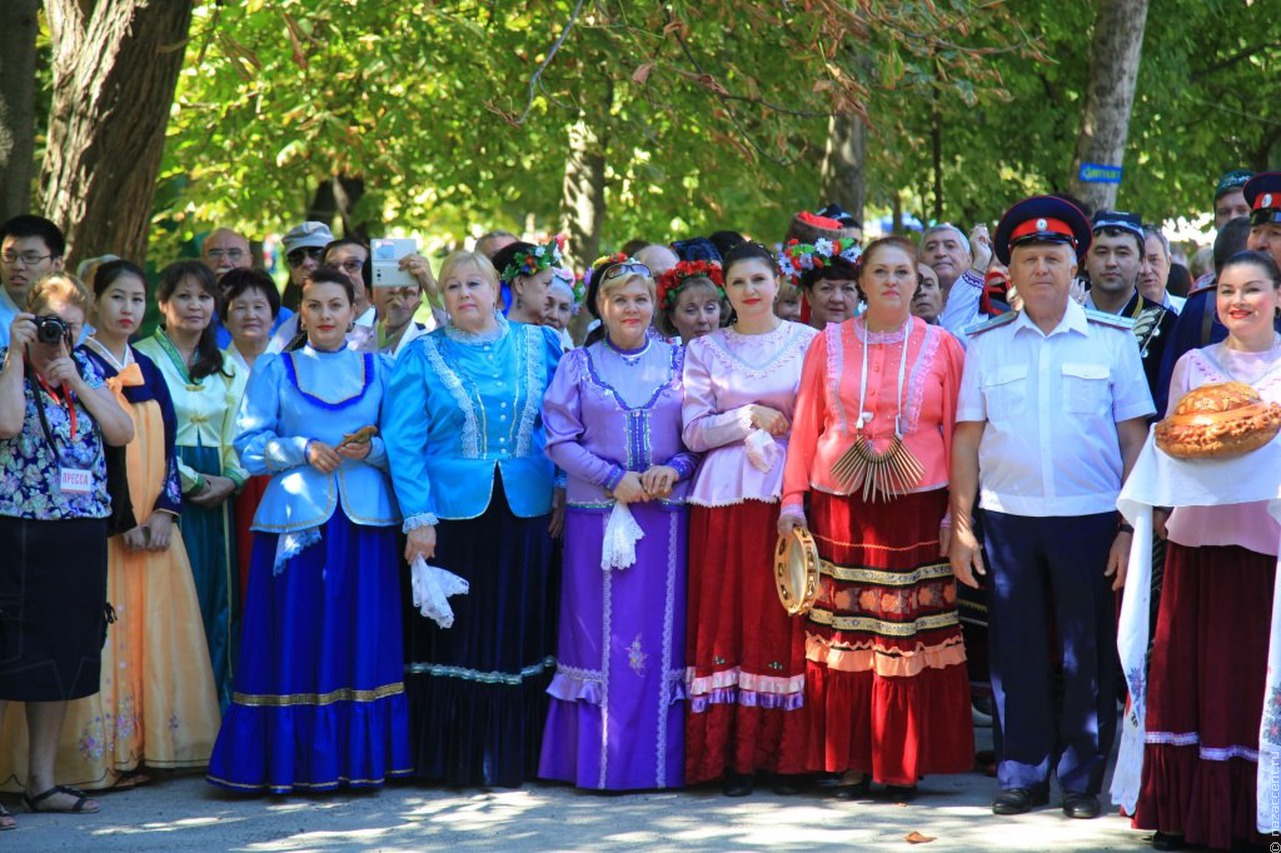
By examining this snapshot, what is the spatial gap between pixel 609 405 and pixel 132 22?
3604mm

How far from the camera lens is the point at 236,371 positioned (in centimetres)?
771

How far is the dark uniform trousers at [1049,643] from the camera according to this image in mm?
6074

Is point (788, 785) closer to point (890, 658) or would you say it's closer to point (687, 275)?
point (890, 658)

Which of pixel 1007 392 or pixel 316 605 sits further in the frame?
pixel 316 605

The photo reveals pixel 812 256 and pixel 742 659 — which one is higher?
pixel 812 256

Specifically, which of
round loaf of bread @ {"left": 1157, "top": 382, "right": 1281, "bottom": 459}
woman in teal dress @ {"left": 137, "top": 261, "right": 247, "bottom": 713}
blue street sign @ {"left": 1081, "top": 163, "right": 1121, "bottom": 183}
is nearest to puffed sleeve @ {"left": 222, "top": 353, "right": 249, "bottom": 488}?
woman in teal dress @ {"left": 137, "top": 261, "right": 247, "bottom": 713}

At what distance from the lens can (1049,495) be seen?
6.06m

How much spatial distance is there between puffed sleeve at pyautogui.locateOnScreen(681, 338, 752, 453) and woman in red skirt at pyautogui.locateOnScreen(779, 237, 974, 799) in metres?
0.25

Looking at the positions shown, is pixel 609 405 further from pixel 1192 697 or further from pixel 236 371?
pixel 1192 697

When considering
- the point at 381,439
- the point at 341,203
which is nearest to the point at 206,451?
the point at 381,439

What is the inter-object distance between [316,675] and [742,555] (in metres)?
1.82

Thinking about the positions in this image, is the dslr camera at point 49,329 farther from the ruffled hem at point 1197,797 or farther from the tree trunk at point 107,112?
the ruffled hem at point 1197,797

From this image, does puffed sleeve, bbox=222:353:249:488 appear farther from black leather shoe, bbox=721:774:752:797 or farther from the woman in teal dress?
black leather shoe, bbox=721:774:752:797

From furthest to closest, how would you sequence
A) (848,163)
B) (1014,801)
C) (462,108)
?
(848,163) < (462,108) < (1014,801)
